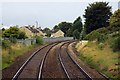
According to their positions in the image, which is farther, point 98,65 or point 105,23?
point 105,23

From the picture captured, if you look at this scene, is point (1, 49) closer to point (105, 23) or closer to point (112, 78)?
point (112, 78)

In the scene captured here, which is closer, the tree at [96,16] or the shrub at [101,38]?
the shrub at [101,38]

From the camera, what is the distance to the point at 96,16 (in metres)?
57.8

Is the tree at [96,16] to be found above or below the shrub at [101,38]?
above

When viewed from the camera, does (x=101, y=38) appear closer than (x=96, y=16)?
Yes

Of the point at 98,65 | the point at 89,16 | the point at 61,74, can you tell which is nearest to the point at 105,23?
the point at 89,16

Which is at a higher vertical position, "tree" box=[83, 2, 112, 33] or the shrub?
"tree" box=[83, 2, 112, 33]

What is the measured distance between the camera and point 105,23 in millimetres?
58375

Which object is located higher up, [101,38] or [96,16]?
[96,16]

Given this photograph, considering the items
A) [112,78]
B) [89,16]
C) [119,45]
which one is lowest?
[112,78]

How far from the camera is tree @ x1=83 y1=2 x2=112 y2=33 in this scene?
5722cm

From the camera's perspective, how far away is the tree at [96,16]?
5722 centimetres

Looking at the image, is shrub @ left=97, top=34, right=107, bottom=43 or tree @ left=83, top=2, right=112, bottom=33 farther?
tree @ left=83, top=2, right=112, bottom=33

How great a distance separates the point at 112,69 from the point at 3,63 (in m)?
9.29
